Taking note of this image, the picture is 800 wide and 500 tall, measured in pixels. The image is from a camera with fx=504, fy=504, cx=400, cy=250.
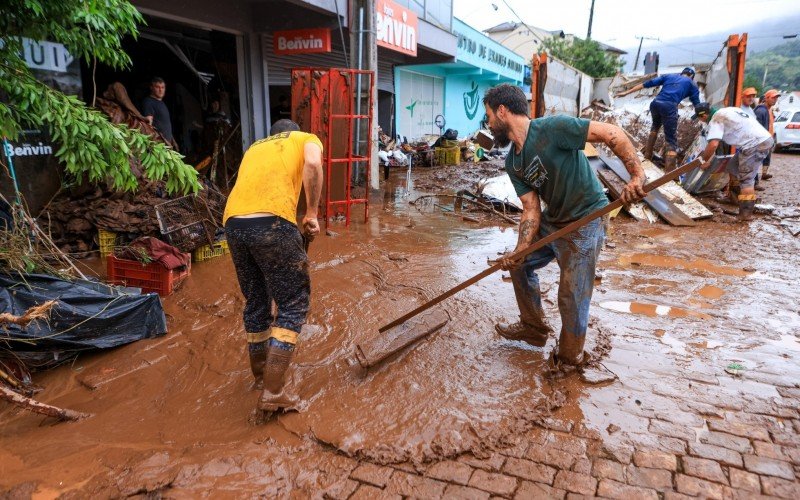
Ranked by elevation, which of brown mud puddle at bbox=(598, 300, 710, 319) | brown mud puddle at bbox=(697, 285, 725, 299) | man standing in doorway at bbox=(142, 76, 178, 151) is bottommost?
brown mud puddle at bbox=(598, 300, 710, 319)

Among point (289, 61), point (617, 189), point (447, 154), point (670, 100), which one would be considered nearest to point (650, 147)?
point (670, 100)

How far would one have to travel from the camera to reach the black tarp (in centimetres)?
317

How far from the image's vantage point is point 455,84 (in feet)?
71.4

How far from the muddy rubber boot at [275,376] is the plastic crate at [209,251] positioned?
2702 mm

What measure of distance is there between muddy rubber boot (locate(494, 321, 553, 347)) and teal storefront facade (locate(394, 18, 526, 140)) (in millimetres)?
13507

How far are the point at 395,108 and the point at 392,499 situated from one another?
15.4m

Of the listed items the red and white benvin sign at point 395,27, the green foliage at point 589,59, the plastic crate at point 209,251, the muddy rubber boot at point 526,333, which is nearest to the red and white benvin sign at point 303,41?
the red and white benvin sign at point 395,27

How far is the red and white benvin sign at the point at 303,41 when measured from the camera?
8.80 m

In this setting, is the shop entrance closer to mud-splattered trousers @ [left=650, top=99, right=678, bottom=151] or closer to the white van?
mud-splattered trousers @ [left=650, top=99, right=678, bottom=151]

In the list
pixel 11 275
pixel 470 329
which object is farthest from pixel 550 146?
pixel 11 275

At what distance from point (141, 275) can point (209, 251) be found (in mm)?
999

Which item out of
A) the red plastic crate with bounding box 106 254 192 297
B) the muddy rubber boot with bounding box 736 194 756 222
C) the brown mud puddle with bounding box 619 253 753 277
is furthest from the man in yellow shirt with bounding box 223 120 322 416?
the muddy rubber boot with bounding box 736 194 756 222

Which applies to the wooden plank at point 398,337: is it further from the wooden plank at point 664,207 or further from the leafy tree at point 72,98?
the wooden plank at point 664,207

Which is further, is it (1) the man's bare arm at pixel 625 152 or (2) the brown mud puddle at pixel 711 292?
(2) the brown mud puddle at pixel 711 292
